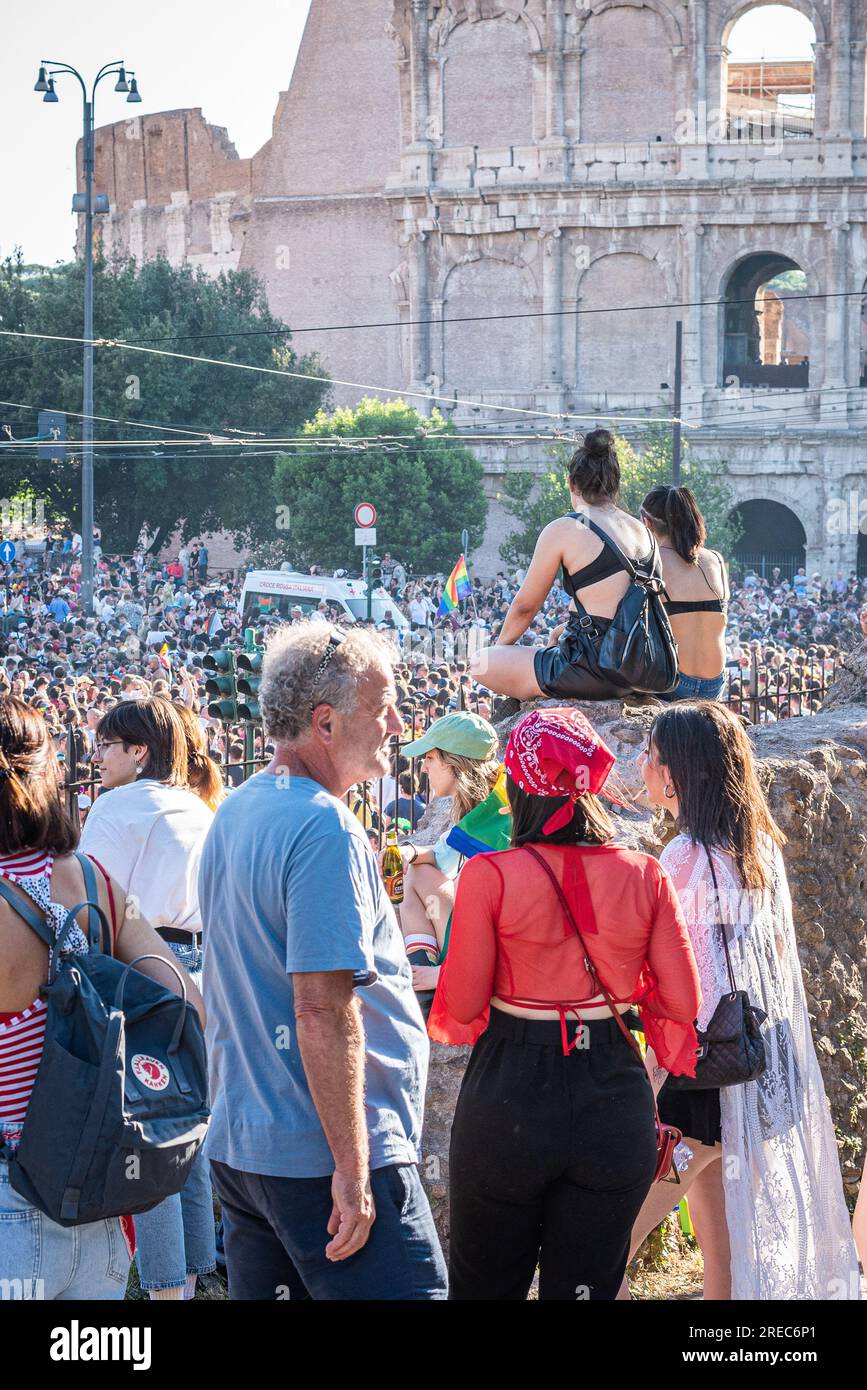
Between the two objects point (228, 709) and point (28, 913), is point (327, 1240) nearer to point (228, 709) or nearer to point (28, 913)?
point (28, 913)

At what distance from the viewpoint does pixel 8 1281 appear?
2.78 m

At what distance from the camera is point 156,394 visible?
3956 cm

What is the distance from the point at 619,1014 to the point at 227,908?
800mm

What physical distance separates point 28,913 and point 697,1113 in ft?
5.87

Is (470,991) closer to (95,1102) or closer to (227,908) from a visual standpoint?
(227,908)

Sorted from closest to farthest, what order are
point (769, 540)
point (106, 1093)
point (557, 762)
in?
point (106, 1093)
point (557, 762)
point (769, 540)

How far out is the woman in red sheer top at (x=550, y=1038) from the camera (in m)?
3.18

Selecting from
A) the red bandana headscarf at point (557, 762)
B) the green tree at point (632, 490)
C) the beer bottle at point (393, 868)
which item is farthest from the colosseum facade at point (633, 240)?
the red bandana headscarf at point (557, 762)

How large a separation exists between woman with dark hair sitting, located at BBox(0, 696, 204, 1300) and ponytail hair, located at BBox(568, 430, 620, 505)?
2.38 metres

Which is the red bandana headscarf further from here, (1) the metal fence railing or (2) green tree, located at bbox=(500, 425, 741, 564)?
(2) green tree, located at bbox=(500, 425, 741, 564)

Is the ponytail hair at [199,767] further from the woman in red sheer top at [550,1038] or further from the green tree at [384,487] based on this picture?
the green tree at [384,487]

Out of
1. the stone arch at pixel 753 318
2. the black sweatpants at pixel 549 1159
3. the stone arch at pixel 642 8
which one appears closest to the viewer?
the black sweatpants at pixel 549 1159

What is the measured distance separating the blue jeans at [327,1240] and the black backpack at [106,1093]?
187mm

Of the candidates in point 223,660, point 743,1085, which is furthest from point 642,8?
point 743,1085
